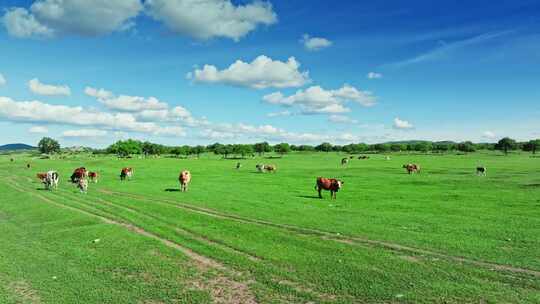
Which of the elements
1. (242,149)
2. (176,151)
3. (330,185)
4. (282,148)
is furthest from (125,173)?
(176,151)

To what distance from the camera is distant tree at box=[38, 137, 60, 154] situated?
192m

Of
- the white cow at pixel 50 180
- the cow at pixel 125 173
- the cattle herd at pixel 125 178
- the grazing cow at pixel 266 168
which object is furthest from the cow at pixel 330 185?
the grazing cow at pixel 266 168

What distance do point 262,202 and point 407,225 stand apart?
1080 cm

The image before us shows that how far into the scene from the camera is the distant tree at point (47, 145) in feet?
628

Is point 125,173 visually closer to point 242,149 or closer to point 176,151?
point 242,149

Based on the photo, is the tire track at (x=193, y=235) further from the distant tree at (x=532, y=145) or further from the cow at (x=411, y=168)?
the distant tree at (x=532, y=145)

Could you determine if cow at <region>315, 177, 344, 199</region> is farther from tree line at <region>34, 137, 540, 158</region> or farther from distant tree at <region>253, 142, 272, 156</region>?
distant tree at <region>253, 142, 272, 156</region>

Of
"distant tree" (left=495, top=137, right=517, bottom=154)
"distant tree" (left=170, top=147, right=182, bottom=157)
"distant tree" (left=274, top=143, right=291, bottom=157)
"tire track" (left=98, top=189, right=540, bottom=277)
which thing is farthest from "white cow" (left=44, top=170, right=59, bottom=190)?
"distant tree" (left=495, top=137, right=517, bottom=154)

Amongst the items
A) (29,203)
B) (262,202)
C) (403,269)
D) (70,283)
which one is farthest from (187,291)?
(29,203)

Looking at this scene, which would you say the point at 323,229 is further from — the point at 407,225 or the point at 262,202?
the point at 262,202

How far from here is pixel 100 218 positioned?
65.1 ft

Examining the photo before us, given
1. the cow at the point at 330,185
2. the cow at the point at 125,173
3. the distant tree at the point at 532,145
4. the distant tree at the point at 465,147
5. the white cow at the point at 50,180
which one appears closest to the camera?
the cow at the point at 330,185

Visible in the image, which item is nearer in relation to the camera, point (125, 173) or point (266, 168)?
point (125, 173)

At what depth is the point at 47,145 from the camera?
192 m
